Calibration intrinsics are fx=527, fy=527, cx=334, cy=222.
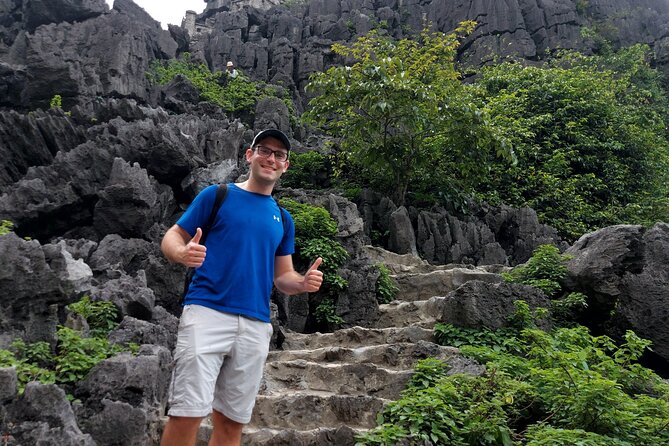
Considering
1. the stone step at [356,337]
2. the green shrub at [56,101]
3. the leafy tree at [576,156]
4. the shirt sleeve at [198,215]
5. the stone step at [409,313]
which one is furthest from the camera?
the green shrub at [56,101]

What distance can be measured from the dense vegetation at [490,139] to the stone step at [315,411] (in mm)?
8115

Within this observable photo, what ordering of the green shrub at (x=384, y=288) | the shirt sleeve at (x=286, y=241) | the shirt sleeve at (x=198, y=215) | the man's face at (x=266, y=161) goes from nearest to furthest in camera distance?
the shirt sleeve at (x=198, y=215), the man's face at (x=266, y=161), the shirt sleeve at (x=286, y=241), the green shrub at (x=384, y=288)

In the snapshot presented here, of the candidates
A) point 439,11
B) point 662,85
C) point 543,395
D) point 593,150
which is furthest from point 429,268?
point 439,11

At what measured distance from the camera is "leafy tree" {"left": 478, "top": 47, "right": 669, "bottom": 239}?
1611 centimetres

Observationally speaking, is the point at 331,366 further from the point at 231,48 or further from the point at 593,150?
the point at 231,48

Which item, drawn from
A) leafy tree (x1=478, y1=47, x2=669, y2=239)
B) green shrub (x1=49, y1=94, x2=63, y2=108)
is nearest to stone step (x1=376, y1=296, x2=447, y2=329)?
leafy tree (x1=478, y1=47, x2=669, y2=239)

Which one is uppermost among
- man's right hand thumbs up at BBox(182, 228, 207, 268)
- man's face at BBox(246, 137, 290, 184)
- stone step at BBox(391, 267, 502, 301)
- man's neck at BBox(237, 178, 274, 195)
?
man's face at BBox(246, 137, 290, 184)

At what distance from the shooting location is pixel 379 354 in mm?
6723

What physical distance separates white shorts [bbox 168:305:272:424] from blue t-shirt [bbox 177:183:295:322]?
0.08m

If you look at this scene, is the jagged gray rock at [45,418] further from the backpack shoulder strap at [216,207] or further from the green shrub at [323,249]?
the green shrub at [323,249]

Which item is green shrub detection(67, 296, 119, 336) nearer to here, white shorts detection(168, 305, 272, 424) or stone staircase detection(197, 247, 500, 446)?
stone staircase detection(197, 247, 500, 446)

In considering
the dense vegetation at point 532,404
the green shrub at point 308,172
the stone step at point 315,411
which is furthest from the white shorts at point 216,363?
the green shrub at point 308,172

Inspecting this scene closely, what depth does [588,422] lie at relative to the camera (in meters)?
4.55

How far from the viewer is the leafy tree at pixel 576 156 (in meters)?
16.1
